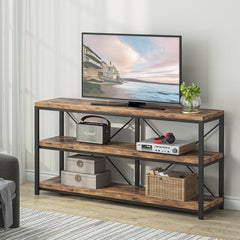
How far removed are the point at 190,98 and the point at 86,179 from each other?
1196 mm

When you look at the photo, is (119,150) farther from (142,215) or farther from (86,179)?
(142,215)

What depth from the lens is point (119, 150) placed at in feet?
17.1

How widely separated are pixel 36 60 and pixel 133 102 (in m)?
1.20

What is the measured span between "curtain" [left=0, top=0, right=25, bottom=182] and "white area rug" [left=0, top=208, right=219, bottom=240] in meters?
1.28

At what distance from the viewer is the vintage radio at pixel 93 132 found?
5355 millimetres

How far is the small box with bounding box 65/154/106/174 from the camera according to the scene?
5438 millimetres

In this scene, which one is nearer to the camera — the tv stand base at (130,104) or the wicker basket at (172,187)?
the wicker basket at (172,187)

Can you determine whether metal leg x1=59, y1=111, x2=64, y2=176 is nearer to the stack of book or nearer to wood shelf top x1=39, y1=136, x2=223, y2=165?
wood shelf top x1=39, y1=136, x2=223, y2=165

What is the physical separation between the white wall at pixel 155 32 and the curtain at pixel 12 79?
0.27ft

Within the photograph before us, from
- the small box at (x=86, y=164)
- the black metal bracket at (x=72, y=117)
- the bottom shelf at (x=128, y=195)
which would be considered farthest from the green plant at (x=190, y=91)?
the black metal bracket at (x=72, y=117)

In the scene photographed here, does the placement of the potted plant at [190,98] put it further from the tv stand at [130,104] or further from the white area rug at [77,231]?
the white area rug at [77,231]

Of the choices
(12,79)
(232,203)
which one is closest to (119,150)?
(232,203)

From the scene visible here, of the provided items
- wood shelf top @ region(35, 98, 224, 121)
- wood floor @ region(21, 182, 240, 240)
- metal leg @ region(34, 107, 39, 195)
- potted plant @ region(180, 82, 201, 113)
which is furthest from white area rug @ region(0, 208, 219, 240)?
potted plant @ region(180, 82, 201, 113)

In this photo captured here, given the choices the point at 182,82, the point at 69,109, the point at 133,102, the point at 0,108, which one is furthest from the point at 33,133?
the point at 182,82
